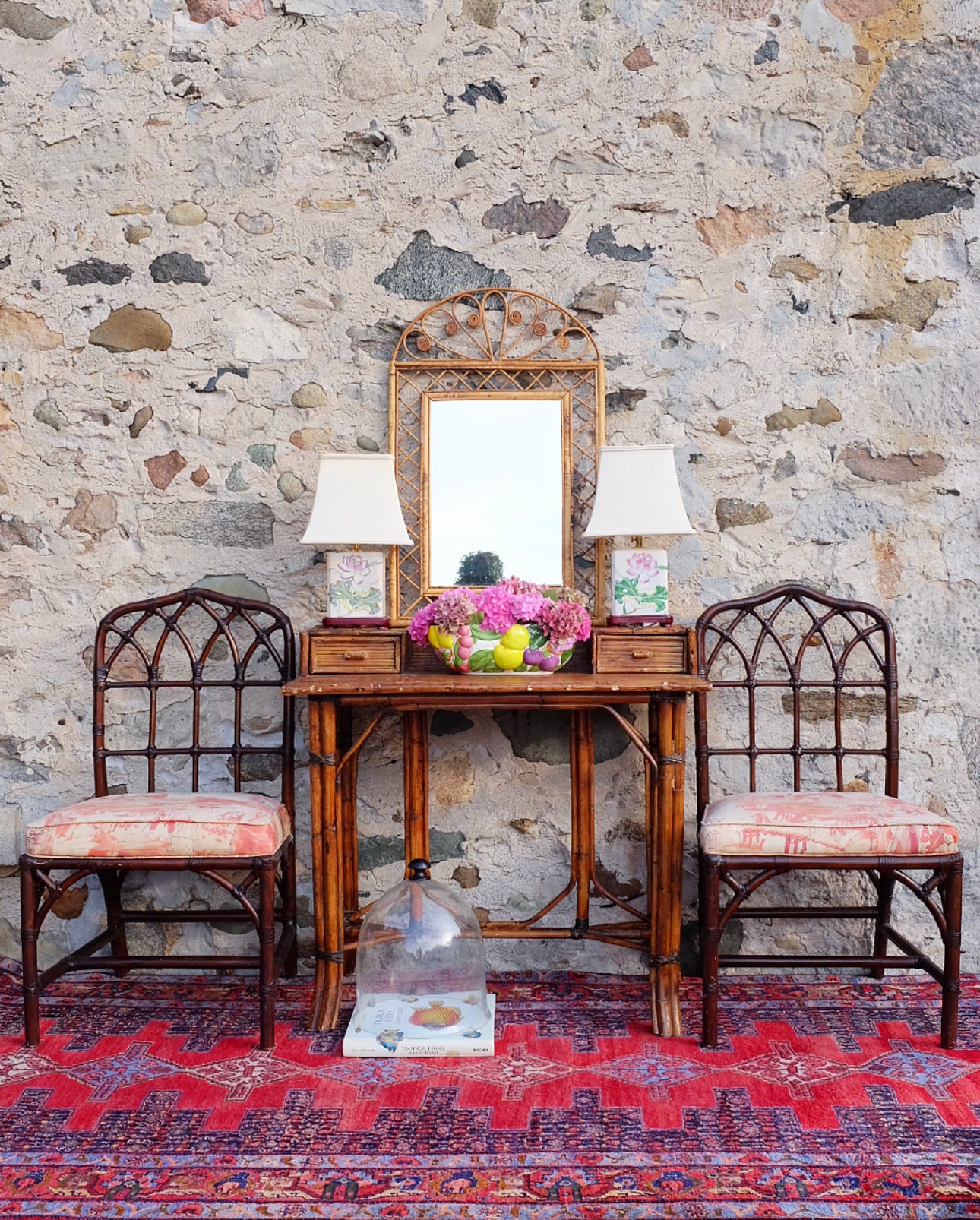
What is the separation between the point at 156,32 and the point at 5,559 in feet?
5.24

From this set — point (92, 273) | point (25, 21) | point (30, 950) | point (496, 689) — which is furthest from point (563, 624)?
point (25, 21)

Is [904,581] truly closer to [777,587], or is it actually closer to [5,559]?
[777,587]

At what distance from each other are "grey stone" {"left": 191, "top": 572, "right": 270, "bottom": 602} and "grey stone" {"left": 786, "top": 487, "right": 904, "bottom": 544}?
154 centimetres

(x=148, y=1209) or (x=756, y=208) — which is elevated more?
(x=756, y=208)

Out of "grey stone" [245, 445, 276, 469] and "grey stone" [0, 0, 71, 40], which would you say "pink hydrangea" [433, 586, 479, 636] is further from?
"grey stone" [0, 0, 71, 40]

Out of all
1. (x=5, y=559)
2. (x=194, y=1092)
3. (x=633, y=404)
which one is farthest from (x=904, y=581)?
(x=5, y=559)

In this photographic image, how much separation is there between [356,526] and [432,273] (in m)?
0.83

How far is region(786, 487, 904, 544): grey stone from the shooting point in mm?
2781

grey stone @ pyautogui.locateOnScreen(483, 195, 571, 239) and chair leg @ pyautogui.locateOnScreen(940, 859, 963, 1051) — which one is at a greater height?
grey stone @ pyautogui.locateOnScreen(483, 195, 571, 239)

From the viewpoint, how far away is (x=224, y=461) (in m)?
2.84

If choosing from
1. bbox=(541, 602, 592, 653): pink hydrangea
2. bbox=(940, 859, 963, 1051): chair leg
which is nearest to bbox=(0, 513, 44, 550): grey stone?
bbox=(541, 602, 592, 653): pink hydrangea

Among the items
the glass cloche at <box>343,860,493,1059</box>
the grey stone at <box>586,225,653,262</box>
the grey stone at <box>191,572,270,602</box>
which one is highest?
the grey stone at <box>586,225,653,262</box>

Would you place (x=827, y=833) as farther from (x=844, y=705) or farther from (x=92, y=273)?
(x=92, y=273)

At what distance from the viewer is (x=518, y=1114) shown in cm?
199
